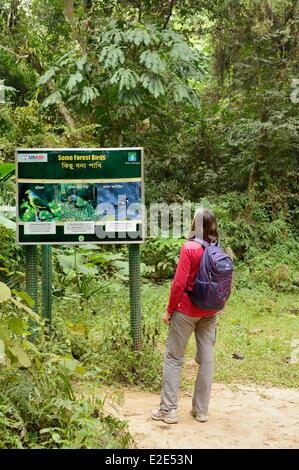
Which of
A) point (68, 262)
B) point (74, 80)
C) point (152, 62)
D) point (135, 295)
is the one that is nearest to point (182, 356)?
point (135, 295)

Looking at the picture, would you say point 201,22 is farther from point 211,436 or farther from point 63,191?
point 211,436

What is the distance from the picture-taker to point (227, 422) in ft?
14.8

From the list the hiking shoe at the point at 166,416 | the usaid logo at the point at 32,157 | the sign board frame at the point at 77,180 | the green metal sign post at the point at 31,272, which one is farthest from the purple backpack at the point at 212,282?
the usaid logo at the point at 32,157

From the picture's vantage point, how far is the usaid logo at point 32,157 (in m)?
5.05

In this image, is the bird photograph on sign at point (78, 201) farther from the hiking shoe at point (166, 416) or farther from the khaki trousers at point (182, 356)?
the hiking shoe at point (166, 416)

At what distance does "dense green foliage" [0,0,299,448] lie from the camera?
660 centimetres

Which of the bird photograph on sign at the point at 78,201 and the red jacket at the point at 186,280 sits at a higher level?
the bird photograph on sign at the point at 78,201

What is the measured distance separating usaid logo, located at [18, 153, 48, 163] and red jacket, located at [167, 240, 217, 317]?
63.0 inches

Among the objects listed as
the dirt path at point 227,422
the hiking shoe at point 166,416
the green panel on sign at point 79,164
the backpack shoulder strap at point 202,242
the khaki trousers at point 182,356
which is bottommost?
the dirt path at point 227,422

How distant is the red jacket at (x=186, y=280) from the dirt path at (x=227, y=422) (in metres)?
0.88

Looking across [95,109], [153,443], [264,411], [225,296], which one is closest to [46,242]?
[225,296]

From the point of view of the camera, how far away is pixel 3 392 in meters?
3.62

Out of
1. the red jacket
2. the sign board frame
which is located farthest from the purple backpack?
the sign board frame

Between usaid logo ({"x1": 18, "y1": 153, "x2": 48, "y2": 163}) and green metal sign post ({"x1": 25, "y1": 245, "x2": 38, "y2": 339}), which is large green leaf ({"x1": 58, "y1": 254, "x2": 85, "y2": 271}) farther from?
usaid logo ({"x1": 18, "y1": 153, "x2": 48, "y2": 163})
